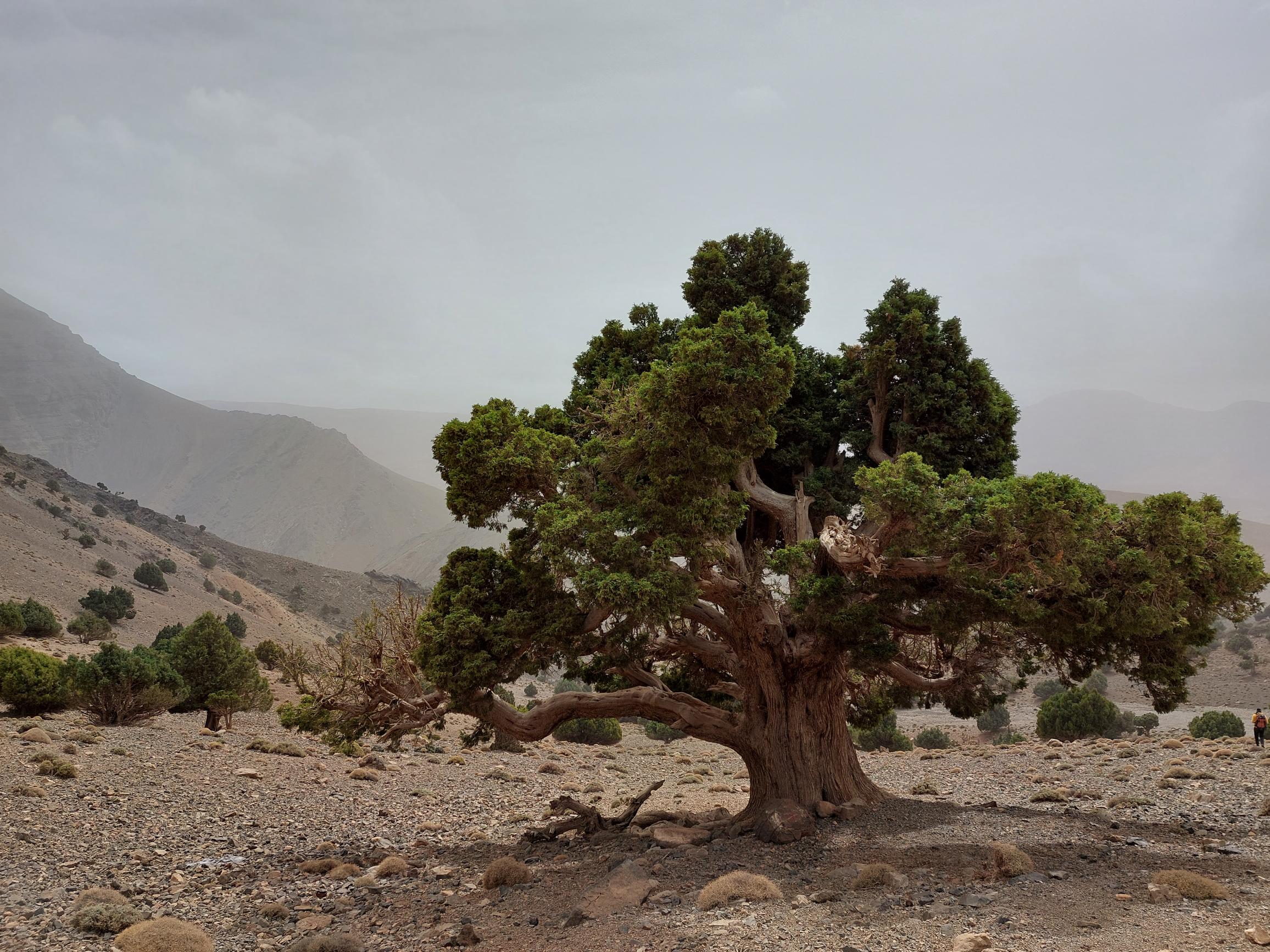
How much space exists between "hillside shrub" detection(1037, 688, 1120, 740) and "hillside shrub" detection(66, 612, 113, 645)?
151ft

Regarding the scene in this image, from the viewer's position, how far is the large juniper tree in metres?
10.7

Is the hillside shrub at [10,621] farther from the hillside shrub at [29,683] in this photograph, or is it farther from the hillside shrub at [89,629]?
the hillside shrub at [29,683]

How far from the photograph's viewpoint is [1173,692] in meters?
12.6

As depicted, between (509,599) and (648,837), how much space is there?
486cm

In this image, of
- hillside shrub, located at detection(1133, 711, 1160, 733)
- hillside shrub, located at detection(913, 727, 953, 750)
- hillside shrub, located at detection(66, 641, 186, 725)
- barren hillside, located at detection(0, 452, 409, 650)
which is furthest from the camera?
barren hillside, located at detection(0, 452, 409, 650)

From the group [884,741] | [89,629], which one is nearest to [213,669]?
[89,629]

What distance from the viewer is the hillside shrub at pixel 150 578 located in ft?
193

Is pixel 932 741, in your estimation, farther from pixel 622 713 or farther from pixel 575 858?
pixel 575 858

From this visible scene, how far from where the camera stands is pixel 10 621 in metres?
35.1

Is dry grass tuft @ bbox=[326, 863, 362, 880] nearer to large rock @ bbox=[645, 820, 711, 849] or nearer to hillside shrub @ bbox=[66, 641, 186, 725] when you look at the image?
large rock @ bbox=[645, 820, 711, 849]

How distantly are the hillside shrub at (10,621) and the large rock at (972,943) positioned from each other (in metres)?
41.8

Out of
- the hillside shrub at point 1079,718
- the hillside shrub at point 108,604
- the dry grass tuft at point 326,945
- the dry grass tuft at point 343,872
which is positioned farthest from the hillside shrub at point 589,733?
the hillside shrub at point 108,604

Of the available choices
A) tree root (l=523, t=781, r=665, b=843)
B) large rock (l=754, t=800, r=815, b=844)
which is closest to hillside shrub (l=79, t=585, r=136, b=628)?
tree root (l=523, t=781, r=665, b=843)

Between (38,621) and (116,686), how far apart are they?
19.0 m
